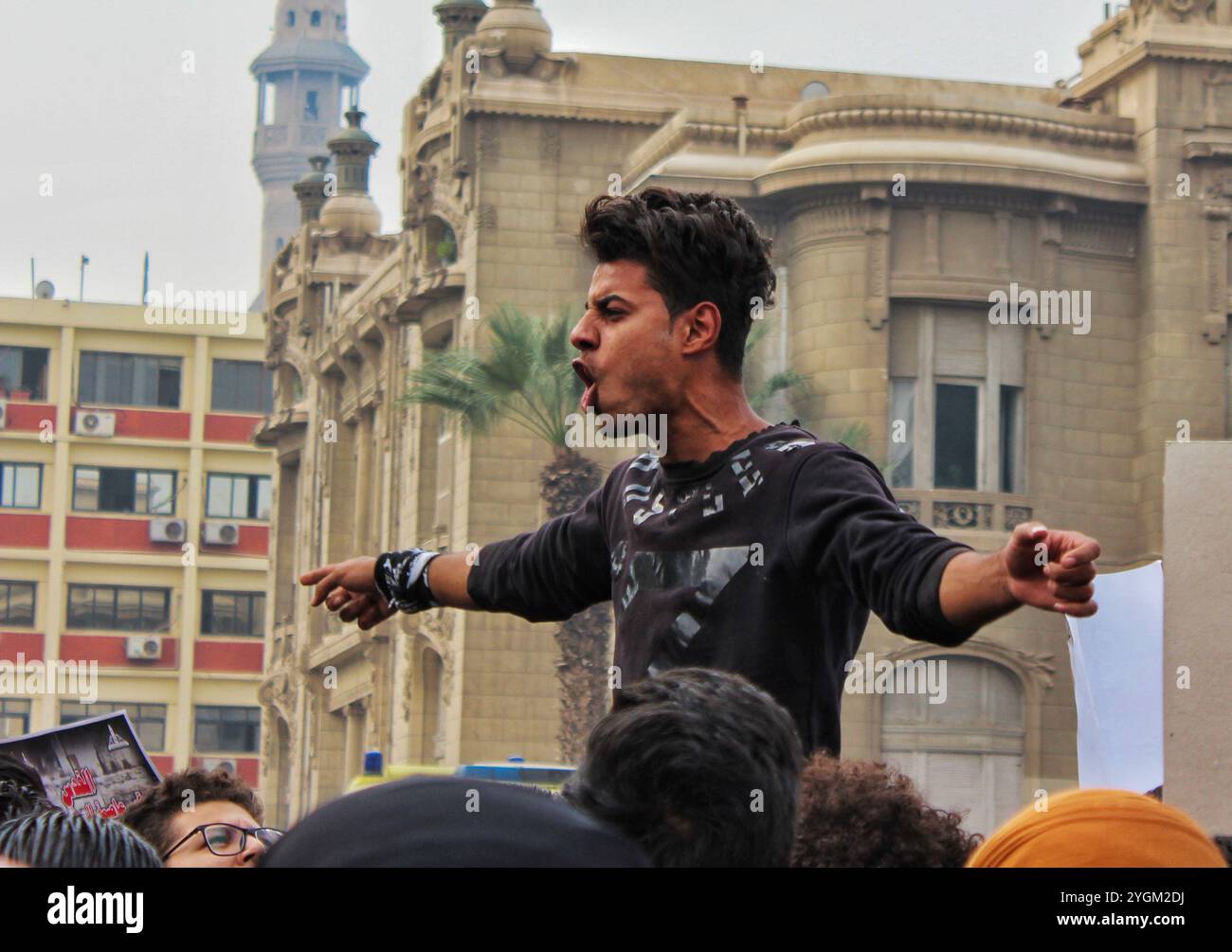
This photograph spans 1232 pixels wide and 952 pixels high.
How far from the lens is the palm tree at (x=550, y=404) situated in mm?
30953

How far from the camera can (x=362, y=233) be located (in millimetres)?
50531

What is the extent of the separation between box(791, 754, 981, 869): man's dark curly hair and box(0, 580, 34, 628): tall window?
67.2 m

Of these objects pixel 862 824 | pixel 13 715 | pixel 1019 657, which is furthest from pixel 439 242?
pixel 862 824

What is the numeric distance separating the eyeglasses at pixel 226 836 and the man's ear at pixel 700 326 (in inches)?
48.9

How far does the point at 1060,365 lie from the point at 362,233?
20.9 m

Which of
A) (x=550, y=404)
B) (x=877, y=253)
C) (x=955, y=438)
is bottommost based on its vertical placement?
(x=955, y=438)

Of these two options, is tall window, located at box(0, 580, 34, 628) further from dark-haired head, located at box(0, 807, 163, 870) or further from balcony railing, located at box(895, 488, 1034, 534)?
dark-haired head, located at box(0, 807, 163, 870)

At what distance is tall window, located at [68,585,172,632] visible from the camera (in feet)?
227

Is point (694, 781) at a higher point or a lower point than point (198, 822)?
higher

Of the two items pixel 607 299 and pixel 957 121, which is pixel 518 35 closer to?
pixel 957 121

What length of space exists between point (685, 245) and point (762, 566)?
1.77ft

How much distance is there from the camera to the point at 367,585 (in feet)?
14.8

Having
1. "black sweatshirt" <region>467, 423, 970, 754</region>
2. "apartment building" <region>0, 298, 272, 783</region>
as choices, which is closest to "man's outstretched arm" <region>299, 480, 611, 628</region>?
"black sweatshirt" <region>467, 423, 970, 754</region>

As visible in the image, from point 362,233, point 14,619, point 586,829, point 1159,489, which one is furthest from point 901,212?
point 14,619
